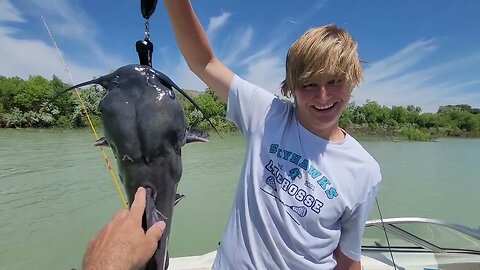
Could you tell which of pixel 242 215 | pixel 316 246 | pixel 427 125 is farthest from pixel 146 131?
pixel 427 125

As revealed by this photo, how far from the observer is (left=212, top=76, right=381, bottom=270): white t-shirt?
1.58 m

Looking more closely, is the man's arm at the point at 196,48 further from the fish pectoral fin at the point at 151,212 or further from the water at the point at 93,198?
the water at the point at 93,198

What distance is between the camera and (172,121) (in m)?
1.36

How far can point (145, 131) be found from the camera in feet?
4.29

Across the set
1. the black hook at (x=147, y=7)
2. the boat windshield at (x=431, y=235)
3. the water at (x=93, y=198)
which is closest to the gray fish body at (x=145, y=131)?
the black hook at (x=147, y=7)

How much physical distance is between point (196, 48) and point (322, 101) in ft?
2.08

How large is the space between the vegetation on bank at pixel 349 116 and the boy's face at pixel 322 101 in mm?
19889

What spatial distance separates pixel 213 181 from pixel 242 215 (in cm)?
1287

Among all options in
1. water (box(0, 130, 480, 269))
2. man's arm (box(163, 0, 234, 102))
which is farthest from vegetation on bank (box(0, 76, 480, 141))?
man's arm (box(163, 0, 234, 102))

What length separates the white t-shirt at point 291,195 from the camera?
5.17 feet

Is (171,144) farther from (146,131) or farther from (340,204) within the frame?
(340,204)

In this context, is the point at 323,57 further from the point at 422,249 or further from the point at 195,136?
the point at 422,249

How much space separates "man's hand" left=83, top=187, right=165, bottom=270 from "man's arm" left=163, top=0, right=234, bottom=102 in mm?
870

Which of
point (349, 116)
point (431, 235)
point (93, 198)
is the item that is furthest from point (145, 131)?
point (349, 116)
